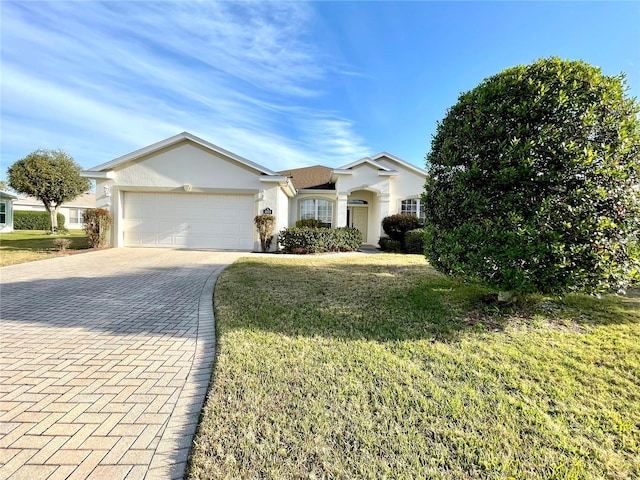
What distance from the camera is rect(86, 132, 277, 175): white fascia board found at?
13344mm

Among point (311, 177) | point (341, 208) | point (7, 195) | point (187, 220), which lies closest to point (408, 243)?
point (341, 208)

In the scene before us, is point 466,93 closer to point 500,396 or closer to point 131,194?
point 500,396

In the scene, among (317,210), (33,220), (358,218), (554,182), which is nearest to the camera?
(554,182)

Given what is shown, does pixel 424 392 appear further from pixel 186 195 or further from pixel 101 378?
pixel 186 195

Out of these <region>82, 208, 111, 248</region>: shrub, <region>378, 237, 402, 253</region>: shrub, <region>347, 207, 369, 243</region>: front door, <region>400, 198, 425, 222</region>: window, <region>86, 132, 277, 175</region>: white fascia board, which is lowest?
<region>378, 237, 402, 253</region>: shrub

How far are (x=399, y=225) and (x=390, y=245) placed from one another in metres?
1.25

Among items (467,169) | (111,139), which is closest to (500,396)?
(467,169)

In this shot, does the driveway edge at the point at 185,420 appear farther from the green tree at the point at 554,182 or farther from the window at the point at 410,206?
the window at the point at 410,206

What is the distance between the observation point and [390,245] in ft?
51.2

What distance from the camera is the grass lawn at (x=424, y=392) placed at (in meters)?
2.11

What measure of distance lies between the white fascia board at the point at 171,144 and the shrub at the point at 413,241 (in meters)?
7.67

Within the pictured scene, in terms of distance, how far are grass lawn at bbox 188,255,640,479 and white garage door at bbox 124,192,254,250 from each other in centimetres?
921

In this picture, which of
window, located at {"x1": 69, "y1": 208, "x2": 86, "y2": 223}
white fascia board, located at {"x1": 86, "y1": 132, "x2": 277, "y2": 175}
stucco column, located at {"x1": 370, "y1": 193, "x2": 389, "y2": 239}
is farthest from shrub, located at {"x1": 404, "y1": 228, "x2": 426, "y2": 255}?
window, located at {"x1": 69, "y1": 208, "x2": 86, "y2": 223}

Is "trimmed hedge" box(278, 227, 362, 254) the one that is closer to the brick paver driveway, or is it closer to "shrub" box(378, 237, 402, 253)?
"shrub" box(378, 237, 402, 253)
